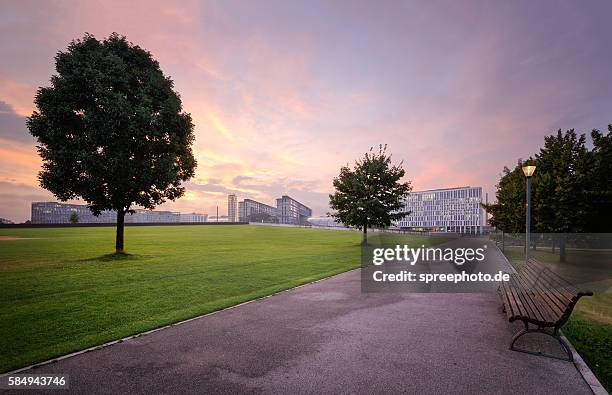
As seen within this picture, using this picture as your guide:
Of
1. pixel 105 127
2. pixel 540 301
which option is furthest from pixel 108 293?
pixel 540 301

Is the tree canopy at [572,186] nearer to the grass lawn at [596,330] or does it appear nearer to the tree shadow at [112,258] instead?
the grass lawn at [596,330]

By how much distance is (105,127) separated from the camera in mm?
16234

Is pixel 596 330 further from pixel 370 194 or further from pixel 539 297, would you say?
pixel 370 194

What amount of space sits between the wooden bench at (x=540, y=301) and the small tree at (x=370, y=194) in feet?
65.1

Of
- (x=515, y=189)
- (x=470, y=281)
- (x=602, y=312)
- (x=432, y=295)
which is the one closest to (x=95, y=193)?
(x=432, y=295)

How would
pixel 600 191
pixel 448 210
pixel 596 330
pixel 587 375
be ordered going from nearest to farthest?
pixel 587 375, pixel 596 330, pixel 600 191, pixel 448 210

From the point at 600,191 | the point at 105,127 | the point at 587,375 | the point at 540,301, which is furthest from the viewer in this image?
the point at 600,191

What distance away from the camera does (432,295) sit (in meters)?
9.33

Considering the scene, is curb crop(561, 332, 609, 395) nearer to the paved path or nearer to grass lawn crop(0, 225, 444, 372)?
the paved path

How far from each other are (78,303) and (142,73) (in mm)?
14950

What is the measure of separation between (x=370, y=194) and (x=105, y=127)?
21.8 metres

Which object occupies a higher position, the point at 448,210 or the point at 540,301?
the point at 448,210

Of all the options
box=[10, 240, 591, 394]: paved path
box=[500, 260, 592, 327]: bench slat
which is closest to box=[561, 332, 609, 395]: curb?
box=[10, 240, 591, 394]: paved path

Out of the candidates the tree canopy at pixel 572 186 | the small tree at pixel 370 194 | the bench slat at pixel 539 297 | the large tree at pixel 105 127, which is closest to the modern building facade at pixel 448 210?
the small tree at pixel 370 194
